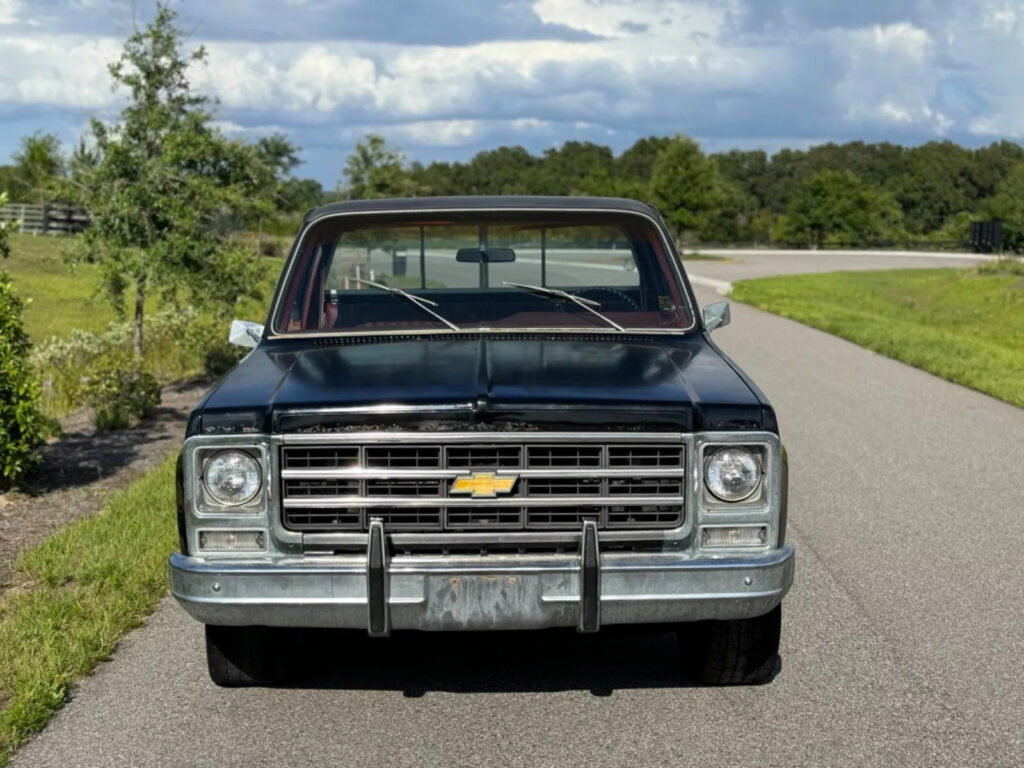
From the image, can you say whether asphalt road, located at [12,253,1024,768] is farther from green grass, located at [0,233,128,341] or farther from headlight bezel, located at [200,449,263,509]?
green grass, located at [0,233,128,341]

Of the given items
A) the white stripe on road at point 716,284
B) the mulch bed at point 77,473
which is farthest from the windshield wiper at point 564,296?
the white stripe on road at point 716,284

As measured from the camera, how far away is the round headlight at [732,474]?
4078 millimetres

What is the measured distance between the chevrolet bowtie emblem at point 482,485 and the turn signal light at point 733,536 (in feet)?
2.15

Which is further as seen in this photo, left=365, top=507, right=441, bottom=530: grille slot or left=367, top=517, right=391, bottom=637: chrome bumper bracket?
left=365, top=507, right=441, bottom=530: grille slot

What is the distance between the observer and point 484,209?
570 centimetres

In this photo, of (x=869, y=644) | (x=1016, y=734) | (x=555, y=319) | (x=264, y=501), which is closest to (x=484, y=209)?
(x=555, y=319)

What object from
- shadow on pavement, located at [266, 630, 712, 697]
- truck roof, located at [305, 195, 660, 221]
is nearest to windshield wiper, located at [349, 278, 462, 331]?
truck roof, located at [305, 195, 660, 221]

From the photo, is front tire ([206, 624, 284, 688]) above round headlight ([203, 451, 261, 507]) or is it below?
below

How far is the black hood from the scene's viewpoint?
3.98 metres

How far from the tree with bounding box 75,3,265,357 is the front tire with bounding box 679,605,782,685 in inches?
360

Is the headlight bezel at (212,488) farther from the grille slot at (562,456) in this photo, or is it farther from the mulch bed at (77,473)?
the mulch bed at (77,473)

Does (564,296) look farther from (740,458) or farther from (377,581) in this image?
(377,581)

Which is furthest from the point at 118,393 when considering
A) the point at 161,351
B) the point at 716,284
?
the point at 716,284

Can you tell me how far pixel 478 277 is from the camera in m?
5.76
